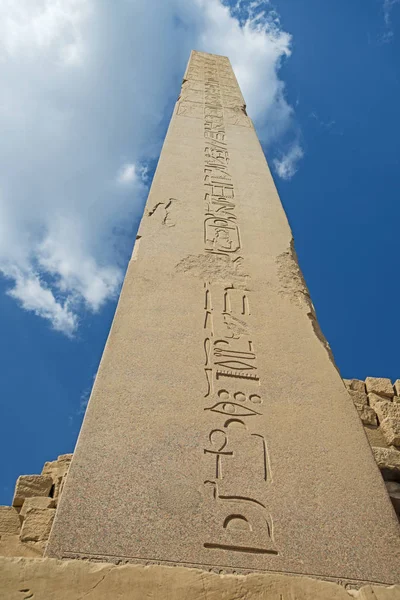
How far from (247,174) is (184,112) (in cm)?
139

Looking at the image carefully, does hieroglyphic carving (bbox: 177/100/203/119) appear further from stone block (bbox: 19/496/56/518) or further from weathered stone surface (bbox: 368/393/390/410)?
stone block (bbox: 19/496/56/518)

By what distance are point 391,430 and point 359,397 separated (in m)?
0.43

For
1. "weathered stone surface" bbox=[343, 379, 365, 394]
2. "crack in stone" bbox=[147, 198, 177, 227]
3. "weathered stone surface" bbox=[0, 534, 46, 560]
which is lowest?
"weathered stone surface" bbox=[0, 534, 46, 560]

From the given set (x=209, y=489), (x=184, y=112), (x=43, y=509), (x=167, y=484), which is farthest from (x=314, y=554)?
(x=184, y=112)

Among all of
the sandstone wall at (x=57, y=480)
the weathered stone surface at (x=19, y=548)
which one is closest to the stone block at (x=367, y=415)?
the sandstone wall at (x=57, y=480)

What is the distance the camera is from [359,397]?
394cm

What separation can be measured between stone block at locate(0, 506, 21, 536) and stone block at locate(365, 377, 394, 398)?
249 centimetres

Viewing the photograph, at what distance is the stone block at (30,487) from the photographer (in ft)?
10.1

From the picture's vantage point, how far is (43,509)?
286 cm

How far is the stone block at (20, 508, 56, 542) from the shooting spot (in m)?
2.69

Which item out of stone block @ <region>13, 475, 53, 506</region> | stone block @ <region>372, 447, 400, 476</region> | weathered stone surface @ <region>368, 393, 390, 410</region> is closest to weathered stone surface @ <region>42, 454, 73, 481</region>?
stone block @ <region>13, 475, 53, 506</region>

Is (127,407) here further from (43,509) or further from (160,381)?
(43,509)

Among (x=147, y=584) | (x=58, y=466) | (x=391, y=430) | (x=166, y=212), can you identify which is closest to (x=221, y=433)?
(x=147, y=584)

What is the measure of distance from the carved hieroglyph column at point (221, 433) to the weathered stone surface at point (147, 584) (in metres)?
0.10
